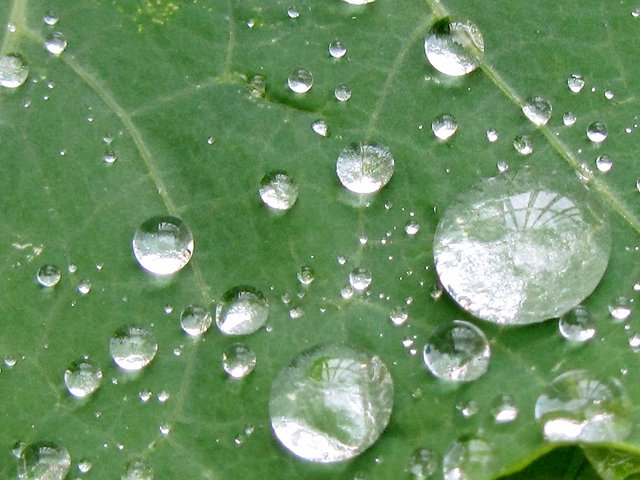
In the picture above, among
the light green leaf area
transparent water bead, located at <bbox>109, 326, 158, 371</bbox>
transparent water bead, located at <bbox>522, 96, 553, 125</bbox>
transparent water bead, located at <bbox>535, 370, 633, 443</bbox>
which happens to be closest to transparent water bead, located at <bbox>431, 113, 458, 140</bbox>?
the light green leaf area

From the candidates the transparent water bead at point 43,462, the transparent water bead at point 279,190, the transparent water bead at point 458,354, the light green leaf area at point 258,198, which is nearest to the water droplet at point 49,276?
the light green leaf area at point 258,198

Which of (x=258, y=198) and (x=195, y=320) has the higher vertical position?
(x=258, y=198)

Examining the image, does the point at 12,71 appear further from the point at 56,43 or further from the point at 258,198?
the point at 258,198

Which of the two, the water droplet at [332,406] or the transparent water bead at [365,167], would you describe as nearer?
the water droplet at [332,406]

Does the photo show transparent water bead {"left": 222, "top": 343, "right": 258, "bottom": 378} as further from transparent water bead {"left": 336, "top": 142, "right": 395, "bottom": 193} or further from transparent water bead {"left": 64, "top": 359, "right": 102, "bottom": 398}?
transparent water bead {"left": 336, "top": 142, "right": 395, "bottom": 193}

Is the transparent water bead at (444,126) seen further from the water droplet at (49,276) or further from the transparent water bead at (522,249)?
the water droplet at (49,276)

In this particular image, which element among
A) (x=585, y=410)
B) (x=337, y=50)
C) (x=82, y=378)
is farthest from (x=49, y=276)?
Result: (x=585, y=410)
